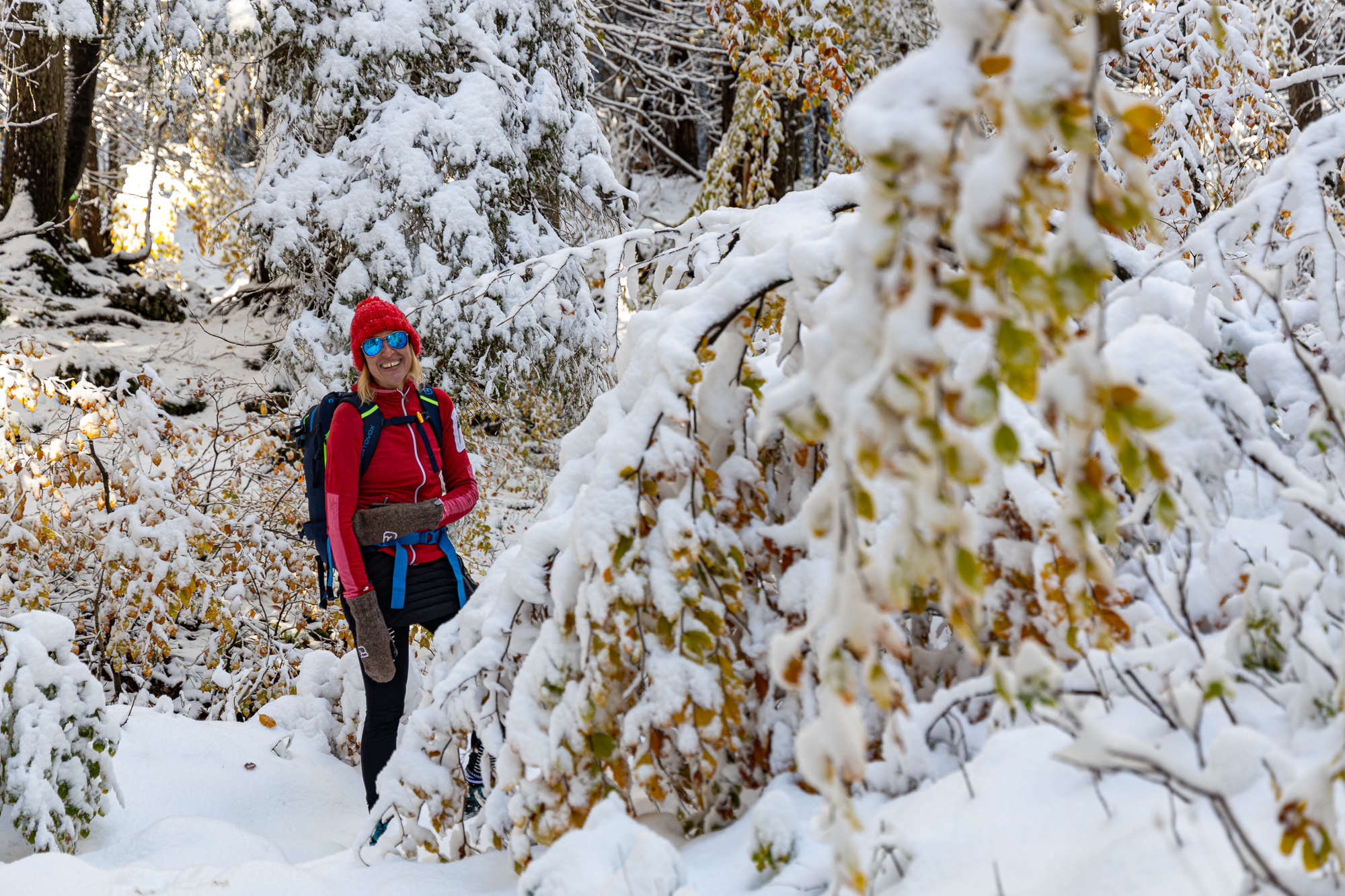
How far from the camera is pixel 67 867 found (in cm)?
237

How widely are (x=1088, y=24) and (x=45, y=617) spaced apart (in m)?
3.53

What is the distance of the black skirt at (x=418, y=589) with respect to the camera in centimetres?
311

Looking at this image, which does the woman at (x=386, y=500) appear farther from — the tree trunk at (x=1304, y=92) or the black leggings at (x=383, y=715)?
the tree trunk at (x=1304, y=92)

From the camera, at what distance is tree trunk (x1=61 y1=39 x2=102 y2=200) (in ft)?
30.0

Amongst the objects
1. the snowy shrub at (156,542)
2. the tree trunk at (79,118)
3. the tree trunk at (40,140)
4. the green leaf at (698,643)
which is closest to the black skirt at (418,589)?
the green leaf at (698,643)

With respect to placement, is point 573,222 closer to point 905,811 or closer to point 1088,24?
point 905,811

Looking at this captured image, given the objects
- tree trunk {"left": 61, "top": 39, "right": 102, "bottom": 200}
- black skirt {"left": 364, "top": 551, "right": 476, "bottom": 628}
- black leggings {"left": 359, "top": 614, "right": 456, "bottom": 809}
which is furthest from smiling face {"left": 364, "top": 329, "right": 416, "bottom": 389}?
tree trunk {"left": 61, "top": 39, "right": 102, "bottom": 200}

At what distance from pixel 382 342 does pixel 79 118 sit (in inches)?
333

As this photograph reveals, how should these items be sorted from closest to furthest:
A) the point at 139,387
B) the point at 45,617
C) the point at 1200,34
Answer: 1. the point at 45,617
2. the point at 1200,34
3. the point at 139,387

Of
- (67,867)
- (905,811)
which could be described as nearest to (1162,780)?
(905,811)

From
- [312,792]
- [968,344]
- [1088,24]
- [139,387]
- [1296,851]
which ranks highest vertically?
[1088,24]

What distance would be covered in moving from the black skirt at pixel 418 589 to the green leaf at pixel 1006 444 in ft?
8.41

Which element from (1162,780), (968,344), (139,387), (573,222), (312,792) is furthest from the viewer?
(573,222)

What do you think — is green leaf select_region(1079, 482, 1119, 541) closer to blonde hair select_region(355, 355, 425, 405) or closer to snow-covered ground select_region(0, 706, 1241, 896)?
snow-covered ground select_region(0, 706, 1241, 896)
